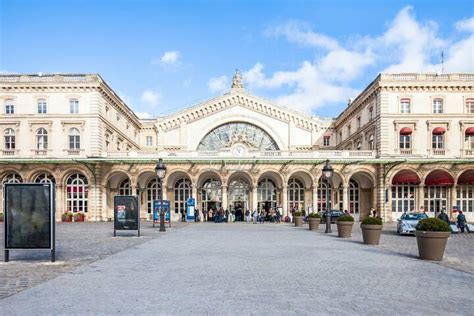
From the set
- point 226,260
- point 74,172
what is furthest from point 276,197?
point 226,260

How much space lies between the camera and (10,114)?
40.8 metres

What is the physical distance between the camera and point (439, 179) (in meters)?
39.2

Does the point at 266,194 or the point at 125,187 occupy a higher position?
the point at 125,187

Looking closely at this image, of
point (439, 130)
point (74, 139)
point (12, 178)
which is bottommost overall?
point (12, 178)

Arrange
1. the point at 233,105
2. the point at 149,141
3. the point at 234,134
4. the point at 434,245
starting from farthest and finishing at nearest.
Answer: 1. the point at 149,141
2. the point at 233,105
3. the point at 234,134
4. the point at 434,245

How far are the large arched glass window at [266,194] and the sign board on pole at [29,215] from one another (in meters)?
34.7

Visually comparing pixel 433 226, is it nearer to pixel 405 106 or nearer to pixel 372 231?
pixel 372 231

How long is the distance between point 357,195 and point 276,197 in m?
8.86

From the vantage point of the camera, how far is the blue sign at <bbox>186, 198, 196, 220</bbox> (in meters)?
41.4

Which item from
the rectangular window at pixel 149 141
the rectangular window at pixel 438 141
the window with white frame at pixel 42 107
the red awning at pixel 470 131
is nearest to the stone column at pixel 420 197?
the rectangular window at pixel 438 141

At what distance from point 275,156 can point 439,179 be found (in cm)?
1573

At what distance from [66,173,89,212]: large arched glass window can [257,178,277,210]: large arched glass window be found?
18.4 m

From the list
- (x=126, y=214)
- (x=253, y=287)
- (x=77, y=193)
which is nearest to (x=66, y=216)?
(x=77, y=193)

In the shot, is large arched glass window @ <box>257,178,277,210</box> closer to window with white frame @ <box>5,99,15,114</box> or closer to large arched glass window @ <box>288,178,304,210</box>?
large arched glass window @ <box>288,178,304,210</box>
